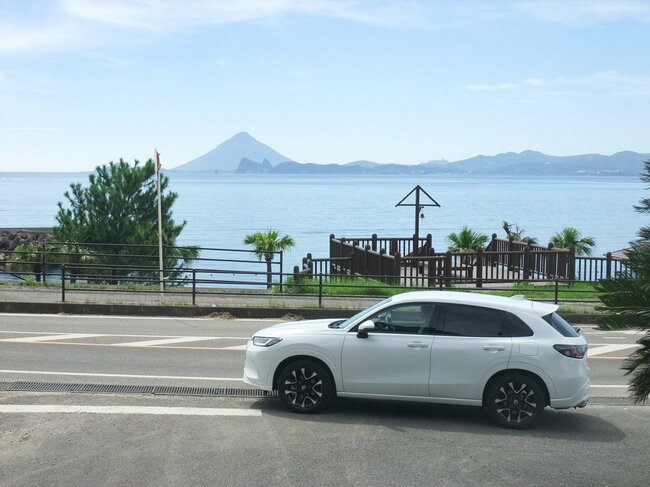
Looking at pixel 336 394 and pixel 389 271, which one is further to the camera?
pixel 389 271

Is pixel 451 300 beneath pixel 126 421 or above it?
above

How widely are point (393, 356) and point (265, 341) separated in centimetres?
160

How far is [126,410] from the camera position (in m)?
9.79

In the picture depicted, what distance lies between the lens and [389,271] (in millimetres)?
26656

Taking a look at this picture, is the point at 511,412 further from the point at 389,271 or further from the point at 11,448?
the point at 389,271

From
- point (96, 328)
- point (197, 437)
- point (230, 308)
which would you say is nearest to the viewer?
point (197, 437)

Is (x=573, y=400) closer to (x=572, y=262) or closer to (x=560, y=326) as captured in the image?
(x=560, y=326)

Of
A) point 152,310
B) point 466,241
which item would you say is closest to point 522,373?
point 152,310

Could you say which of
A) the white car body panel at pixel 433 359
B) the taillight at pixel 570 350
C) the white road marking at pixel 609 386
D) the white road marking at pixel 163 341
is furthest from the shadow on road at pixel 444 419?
the white road marking at pixel 163 341

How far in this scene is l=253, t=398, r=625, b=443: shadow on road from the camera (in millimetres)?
9211

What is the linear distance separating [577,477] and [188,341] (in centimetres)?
976

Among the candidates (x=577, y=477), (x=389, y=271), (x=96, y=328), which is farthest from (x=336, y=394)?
(x=389, y=271)

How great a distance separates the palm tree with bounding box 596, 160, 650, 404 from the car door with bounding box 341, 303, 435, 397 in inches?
122

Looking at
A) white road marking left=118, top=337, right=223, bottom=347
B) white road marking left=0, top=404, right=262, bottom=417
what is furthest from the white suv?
white road marking left=118, top=337, right=223, bottom=347
